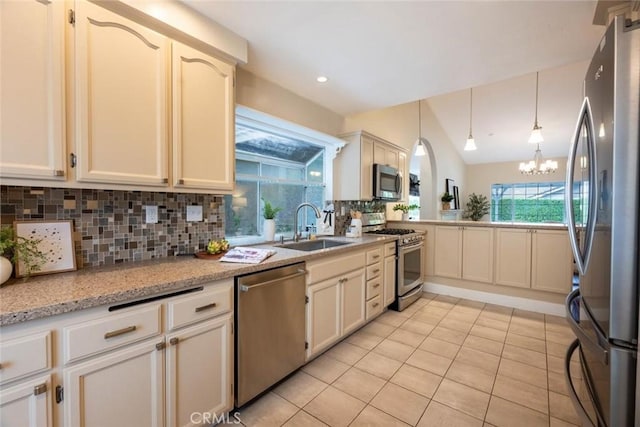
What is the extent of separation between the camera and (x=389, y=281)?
10.9 feet

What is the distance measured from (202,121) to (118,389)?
5.01 feet

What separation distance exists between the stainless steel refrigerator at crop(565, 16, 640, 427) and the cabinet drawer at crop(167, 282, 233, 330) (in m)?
1.67

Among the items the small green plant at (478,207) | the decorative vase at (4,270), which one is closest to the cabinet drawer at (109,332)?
the decorative vase at (4,270)

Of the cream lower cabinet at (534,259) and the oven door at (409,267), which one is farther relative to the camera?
the oven door at (409,267)

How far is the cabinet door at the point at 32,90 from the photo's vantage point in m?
1.18

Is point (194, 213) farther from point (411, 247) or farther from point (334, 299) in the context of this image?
point (411, 247)

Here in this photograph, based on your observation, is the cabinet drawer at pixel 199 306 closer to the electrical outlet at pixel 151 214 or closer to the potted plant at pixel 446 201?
the electrical outlet at pixel 151 214

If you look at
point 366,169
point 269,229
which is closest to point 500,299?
point 366,169

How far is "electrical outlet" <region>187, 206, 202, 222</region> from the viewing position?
2080 millimetres

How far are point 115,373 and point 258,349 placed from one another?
0.78 metres

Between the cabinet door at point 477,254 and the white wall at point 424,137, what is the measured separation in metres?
2.12

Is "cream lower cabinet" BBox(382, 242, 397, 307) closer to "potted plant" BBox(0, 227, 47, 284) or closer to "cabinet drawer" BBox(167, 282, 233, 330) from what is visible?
"cabinet drawer" BBox(167, 282, 233, 330)

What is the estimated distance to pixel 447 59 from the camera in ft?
7.61

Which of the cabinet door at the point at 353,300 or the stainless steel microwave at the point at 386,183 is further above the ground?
the stainless steel microwave at the point at 386,183
